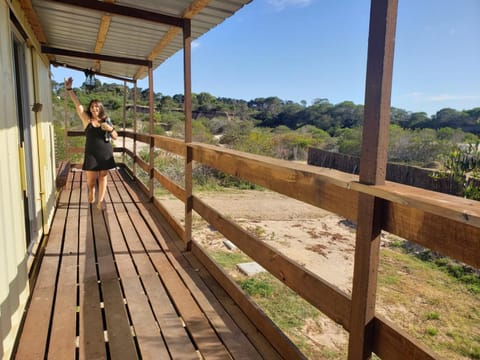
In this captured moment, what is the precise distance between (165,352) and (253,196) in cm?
939

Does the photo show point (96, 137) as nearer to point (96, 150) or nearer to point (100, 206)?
point (96, 150)

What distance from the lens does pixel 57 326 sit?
2100 mm

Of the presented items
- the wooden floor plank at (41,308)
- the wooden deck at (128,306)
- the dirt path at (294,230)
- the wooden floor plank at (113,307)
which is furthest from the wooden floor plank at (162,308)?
the dirt path at (294,230)

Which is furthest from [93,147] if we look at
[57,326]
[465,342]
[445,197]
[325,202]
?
[465,342]

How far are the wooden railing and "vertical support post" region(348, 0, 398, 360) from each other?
0.03 meters

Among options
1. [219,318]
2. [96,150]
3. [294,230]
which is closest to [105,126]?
[96,150]

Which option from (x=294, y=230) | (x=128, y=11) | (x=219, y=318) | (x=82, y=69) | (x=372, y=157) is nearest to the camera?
(x=372, y=157)

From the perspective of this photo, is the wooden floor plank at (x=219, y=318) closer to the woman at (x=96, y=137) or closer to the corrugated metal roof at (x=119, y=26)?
the woman at (x=96, y=137)

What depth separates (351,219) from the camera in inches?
52.2

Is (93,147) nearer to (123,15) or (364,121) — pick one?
(123,15)

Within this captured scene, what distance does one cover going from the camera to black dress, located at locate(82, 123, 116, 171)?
449cm

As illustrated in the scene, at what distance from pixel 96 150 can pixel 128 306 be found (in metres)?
2.70

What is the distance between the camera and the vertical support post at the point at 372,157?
1203 millimetres

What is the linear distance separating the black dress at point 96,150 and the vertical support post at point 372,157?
3913 mm
